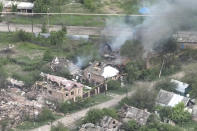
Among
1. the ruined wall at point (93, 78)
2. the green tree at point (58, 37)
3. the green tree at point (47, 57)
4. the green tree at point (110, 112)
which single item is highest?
the green tree at point (58, 37)

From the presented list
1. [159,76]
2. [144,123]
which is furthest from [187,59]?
[144,123]

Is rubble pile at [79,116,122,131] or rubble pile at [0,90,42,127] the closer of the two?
rubble pile at [79,116,122,131]

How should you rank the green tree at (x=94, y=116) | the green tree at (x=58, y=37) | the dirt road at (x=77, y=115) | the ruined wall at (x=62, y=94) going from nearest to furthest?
the green tree at (x=94, y=116) → the dirt road at (x=77, y=115) → the ruined wall at (x=62, y=94) → the green tree at (x=58, y=37)

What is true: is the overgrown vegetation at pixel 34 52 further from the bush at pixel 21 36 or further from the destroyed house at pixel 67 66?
the destroyed house at pixel 67 66

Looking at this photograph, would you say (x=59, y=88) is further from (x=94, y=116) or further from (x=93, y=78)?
(x=94, y=116)

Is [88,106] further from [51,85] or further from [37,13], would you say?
[37,13]

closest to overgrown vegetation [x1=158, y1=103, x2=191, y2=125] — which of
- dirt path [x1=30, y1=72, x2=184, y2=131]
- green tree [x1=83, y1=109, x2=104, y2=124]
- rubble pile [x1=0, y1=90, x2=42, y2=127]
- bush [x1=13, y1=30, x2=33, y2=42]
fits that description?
dirt path [x1=30, y1=72, x2=184, y2=131]

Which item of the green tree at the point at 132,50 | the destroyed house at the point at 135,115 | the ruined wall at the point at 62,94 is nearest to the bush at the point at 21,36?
the green tree at the point at 132,50

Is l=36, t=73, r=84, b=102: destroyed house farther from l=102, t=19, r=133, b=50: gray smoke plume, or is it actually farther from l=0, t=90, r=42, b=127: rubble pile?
l=102, t=19, r=133, b=50: gray smoke plume
